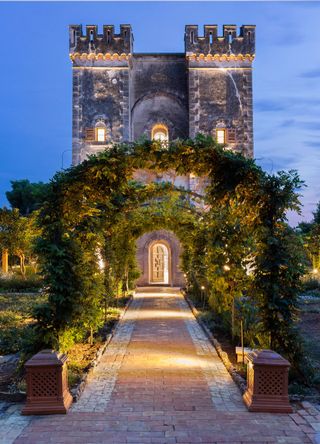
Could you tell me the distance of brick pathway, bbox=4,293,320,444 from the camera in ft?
18.5

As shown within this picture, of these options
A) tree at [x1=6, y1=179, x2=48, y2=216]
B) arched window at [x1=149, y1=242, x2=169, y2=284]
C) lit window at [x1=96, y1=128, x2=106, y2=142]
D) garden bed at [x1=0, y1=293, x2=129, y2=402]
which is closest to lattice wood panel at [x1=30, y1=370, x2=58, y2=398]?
garden bed at [x1=0, y1=293, x2=129, y2=402]

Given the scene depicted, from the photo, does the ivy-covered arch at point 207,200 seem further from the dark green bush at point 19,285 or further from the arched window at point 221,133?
the arched window at point 221,133

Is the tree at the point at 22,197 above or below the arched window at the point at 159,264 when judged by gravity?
above

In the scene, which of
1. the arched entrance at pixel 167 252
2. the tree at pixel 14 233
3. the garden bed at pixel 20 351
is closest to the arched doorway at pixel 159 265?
the arched entrance at pixel 167 252

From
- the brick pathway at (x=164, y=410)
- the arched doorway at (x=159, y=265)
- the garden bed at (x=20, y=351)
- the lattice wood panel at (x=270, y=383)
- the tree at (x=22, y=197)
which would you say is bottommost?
the brick pathway at (x=164, y=410)

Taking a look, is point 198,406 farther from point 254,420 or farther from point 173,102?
point 173,102

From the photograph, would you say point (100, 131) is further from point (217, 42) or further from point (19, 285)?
point (19, 285)

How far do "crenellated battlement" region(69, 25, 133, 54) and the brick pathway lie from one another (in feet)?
60.9

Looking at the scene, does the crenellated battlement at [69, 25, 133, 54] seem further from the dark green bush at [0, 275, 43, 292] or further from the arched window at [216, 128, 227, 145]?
the dark green bush at [0, 275, 43, 292]

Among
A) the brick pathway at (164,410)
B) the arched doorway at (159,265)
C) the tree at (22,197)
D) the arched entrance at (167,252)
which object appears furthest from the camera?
the tree at (22,197)

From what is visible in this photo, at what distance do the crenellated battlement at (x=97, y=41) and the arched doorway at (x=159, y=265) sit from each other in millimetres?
11581

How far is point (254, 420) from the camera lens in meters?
6.17

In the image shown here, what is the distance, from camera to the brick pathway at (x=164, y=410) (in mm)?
5629

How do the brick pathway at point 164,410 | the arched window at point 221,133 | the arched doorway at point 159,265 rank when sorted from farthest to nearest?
the arched doorway at point 159,265, the arched window at point 221,133, the brick pathway at point 164,410
